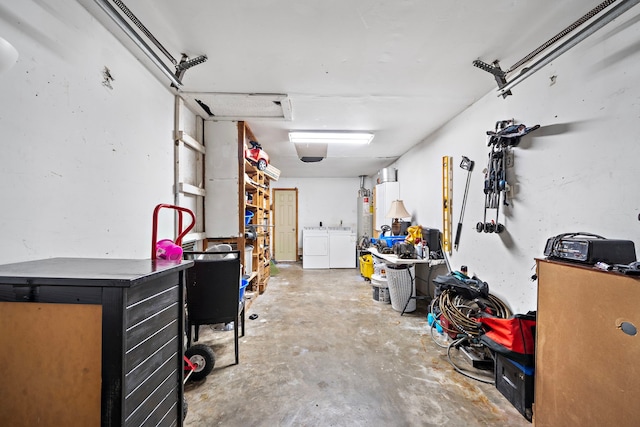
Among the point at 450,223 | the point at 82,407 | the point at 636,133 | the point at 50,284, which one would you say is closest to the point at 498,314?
the point at 450,223

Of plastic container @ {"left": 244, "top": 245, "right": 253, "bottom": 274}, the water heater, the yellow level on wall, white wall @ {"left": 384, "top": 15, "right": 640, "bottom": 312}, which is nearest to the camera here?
white wall @ {"left": 384, "top": 15, "right": 640, "bottom": 312}

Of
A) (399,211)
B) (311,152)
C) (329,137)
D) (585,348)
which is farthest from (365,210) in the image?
(585,348)

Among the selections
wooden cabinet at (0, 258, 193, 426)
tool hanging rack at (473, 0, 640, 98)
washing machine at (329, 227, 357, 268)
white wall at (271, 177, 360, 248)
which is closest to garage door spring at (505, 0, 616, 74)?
tool hanging rack at (473, 0, 640, 98)

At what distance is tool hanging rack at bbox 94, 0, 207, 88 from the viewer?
3.91ft

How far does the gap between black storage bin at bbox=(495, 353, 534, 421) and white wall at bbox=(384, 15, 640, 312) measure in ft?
1.73

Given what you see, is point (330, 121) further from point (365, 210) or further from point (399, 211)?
point (365, 210)

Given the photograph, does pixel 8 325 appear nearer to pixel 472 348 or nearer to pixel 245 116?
pixel 245 116

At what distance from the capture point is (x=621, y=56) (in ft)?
4.21

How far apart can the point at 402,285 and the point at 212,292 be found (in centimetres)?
229

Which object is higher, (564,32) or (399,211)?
(564,32)

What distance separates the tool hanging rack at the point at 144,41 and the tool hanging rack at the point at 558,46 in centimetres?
223

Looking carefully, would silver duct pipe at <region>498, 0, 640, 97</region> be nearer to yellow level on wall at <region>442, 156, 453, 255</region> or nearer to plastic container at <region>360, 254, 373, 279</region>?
yellow level on wall at <region>442, 156, 453, 255</region>

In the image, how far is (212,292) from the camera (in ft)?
6.41

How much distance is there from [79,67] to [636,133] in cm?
304
